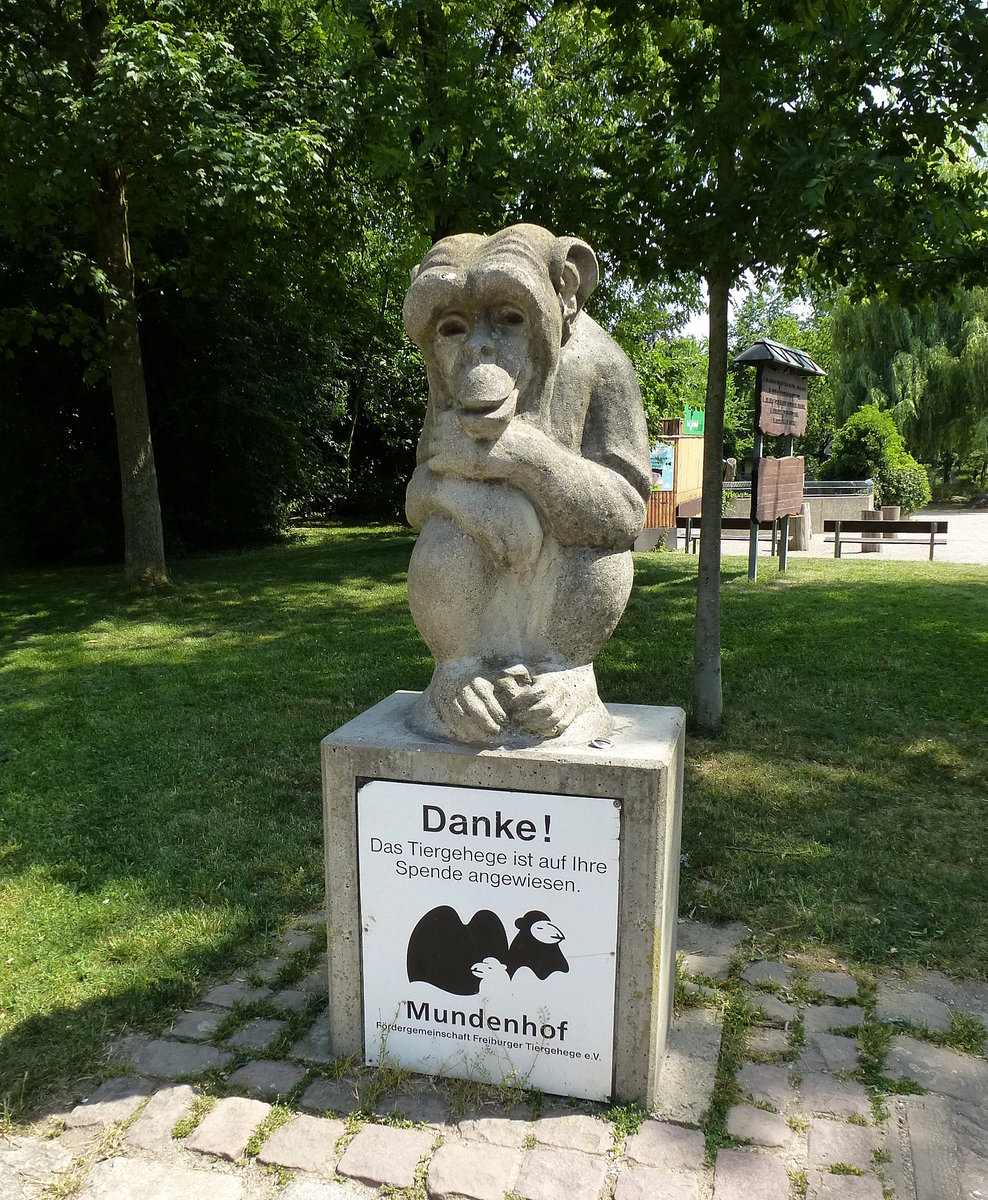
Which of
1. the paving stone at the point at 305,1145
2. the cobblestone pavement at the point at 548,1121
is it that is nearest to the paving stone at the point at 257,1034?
the cobblestone pavement at the point at 548,1121

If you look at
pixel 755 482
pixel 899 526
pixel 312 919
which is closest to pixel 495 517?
pixel 312 919

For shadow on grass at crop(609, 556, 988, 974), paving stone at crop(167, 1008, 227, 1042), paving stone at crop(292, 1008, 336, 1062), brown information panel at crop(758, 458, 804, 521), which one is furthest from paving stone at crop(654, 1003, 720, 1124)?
brown information panel at crop(758, 458, 804, 521)

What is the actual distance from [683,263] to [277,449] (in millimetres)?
12145

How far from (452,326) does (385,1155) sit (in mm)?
2420

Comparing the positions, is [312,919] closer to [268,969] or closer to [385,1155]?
[268,969]

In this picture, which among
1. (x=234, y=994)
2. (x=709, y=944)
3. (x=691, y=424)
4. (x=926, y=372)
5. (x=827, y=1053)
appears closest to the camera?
(x=827, y=1053)

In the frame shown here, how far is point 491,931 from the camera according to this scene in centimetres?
282

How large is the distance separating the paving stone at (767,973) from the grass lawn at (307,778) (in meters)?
0.20

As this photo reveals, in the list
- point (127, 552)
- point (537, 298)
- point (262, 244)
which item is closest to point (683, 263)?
point (537, 298)

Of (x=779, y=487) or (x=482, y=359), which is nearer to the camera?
(x=482, y=359)

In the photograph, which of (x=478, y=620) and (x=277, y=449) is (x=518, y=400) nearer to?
(x=478, y=620)

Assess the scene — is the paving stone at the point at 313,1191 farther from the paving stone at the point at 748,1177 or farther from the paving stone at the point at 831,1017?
the paving stone at the point at 831,1017

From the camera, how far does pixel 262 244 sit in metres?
11.4

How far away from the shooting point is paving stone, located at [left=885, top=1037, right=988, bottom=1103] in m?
2.84
